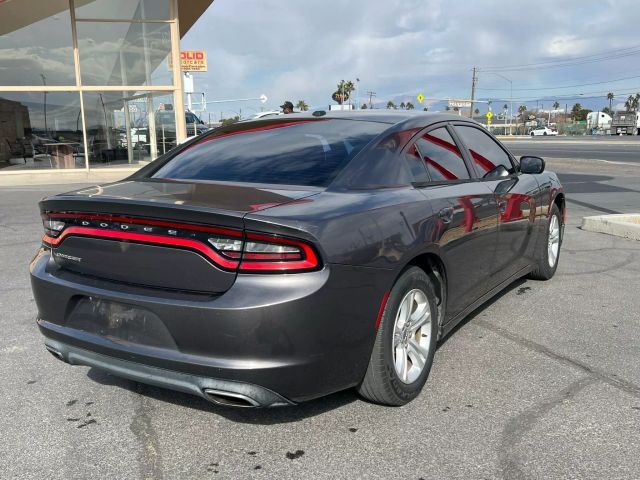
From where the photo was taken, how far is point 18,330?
4.27m

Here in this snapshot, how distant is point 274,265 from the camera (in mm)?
2445

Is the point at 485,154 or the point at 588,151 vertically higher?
the point at 485,154

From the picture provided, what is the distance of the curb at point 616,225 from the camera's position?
7.45m

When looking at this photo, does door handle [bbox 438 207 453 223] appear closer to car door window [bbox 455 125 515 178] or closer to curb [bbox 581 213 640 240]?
car door window [bbox 455 125 515 178]

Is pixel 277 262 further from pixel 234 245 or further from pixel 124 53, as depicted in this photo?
pixel 124 53

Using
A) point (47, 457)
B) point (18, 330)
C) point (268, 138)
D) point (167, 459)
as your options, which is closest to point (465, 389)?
point (167, 459)

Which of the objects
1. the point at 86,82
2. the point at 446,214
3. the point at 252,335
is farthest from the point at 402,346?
the point at 86,82

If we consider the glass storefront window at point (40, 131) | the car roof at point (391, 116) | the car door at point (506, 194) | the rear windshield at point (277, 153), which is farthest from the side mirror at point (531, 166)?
the glass storefront window at point (40, 131)

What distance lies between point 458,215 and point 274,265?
4.94ft

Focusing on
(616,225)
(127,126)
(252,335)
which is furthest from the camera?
(127,126)

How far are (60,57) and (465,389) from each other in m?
15.6

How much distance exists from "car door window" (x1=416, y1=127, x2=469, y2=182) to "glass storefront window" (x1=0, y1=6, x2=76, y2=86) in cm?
1434

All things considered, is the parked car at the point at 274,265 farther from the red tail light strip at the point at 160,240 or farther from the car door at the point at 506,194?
the car door at the point at 506,194

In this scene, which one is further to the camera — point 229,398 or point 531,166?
point 531,166
